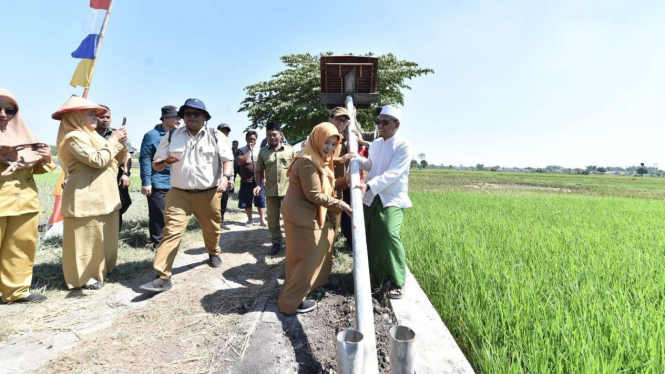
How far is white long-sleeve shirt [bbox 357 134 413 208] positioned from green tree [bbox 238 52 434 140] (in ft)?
26.3

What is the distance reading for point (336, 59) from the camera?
382 centimetres

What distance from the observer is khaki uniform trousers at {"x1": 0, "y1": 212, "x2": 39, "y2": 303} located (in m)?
2.55

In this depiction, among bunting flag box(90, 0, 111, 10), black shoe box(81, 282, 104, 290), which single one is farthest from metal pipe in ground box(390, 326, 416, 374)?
bunting flag box(90, 0, 111, 10)

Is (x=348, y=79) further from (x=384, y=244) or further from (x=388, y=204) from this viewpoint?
(x=384, y=244)

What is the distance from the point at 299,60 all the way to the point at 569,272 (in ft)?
37.1

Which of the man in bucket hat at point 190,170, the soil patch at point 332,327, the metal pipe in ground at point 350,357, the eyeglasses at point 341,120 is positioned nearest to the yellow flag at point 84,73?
the man in bucket hat at point 190,170

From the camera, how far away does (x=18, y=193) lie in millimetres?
2592

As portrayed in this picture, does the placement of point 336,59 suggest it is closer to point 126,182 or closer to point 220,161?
point 220,161

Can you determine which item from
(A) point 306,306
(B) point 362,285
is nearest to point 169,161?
(A) point 306,306

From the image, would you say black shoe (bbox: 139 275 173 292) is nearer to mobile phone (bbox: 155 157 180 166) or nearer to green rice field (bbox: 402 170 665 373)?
mobile phone (bbox: 155 157 180 166)

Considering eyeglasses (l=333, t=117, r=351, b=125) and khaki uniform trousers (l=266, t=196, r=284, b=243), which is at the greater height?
eyeglasses (l=333, t=117, r=351, b=125)

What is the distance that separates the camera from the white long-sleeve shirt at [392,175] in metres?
2.71

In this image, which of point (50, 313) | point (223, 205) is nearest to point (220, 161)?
point (50, 313)

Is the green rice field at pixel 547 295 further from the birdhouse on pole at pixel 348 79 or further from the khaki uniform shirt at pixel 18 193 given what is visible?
the khaki uniform shirt at pixel 18 193
